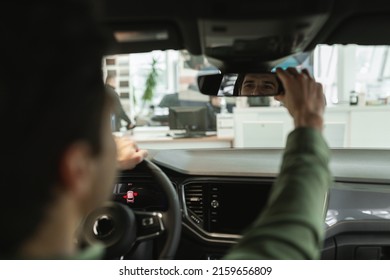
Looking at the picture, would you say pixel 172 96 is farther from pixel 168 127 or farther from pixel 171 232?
pixel 171 232

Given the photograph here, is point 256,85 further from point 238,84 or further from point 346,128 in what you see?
point 346,128

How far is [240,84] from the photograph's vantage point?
1.05 metres

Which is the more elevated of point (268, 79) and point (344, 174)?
point (268, 79)

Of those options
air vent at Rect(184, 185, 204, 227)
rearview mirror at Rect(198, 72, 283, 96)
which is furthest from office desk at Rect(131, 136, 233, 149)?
rearview mirror at Rect(198, 72, 283, 96)

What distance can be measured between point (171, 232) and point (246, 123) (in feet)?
2.91

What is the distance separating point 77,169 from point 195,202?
88 centimetres

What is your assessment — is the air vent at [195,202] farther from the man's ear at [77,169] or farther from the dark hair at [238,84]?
the man's ear at [77,169]

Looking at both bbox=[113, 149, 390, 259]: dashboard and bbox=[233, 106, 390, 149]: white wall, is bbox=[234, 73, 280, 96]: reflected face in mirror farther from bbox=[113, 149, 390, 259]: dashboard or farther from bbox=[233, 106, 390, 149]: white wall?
bbox=[233, 106, 390, 149]: white wall

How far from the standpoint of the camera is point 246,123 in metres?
1.75

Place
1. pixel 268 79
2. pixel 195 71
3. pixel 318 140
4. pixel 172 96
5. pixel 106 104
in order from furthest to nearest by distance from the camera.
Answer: pixel 172 96 < pixel 195 71 < pixel 268 79 < pixel 318 140 < pixel 106 104

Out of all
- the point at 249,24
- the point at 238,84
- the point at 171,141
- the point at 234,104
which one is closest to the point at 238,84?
the point at 238,84

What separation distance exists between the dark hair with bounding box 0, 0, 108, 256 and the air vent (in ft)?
2.84

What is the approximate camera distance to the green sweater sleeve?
2.17 feet
